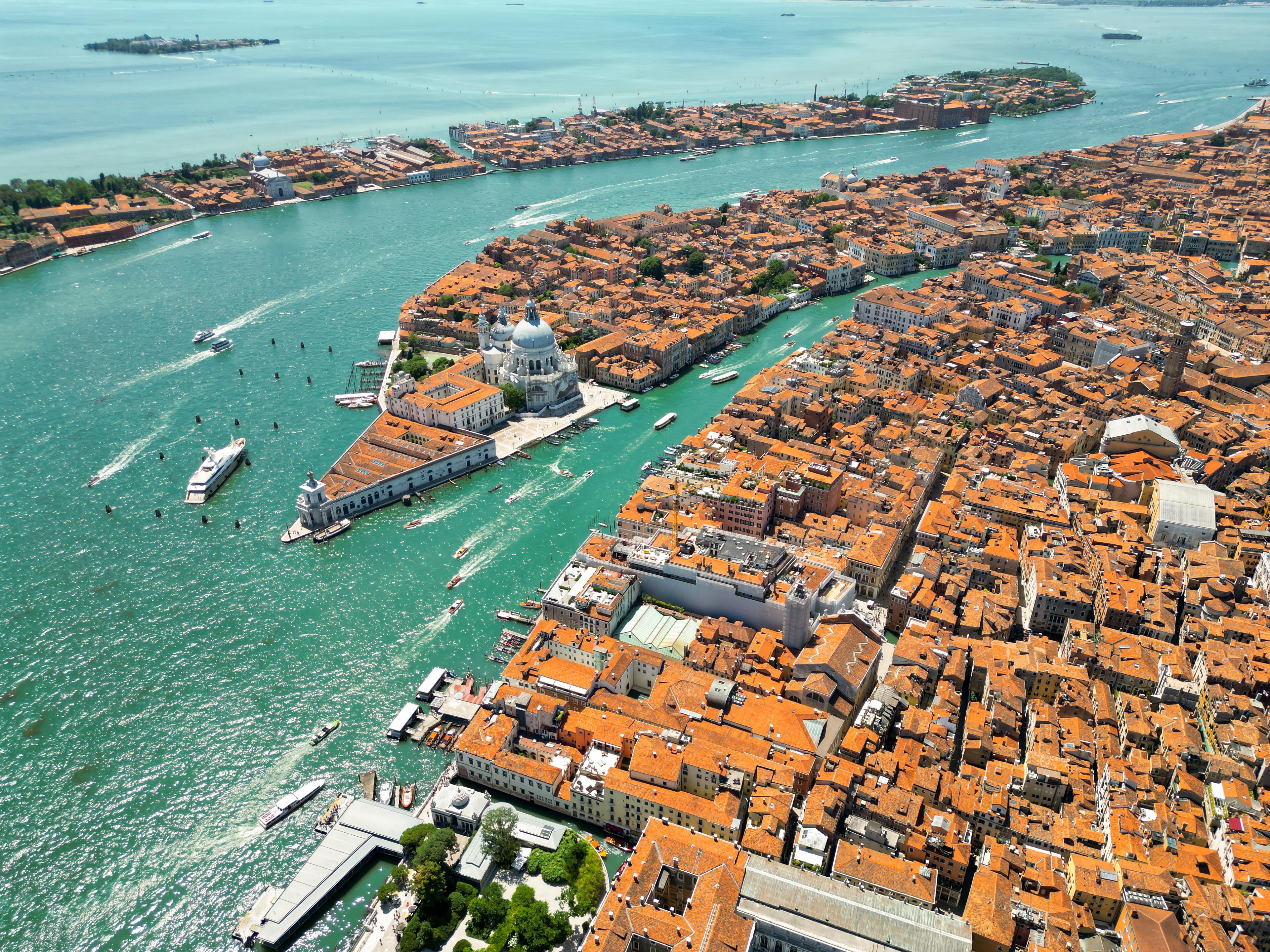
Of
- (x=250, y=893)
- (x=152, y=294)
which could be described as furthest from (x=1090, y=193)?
(x=250, y=893)

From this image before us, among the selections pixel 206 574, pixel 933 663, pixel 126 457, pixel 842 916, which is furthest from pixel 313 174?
pixel 842 916

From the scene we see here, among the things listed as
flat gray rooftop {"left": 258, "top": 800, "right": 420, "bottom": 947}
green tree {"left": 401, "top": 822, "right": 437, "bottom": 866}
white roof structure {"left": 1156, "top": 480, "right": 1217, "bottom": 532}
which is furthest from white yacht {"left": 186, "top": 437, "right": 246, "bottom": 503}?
white roof structure {"left": 1156, "top": 480, "right": 1217, "bottom": 532}

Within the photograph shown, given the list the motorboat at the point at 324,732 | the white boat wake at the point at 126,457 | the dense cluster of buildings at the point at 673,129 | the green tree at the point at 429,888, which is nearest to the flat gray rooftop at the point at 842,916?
the green tree at the point at 429,888

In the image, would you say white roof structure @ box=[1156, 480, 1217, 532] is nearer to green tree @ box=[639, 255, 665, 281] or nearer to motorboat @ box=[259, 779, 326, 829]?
motorboat @ box=[259, 779, 326, 829]

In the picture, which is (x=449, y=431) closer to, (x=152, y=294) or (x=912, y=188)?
(x=152, y=294)

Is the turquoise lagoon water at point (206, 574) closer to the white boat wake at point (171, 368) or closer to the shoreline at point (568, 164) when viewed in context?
the white boat wake at point (171, 368)

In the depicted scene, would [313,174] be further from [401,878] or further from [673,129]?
[401,878]
